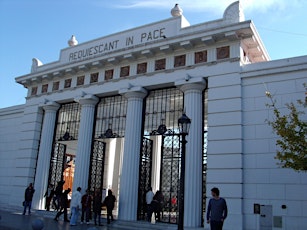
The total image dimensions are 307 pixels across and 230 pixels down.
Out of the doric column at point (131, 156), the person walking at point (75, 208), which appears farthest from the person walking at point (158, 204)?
the person walking at point (75, 208)

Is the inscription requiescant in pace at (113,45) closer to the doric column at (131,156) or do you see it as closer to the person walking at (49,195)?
the doric column at (131,156)

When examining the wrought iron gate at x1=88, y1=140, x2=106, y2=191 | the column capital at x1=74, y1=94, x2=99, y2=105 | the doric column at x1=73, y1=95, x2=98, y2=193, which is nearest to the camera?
the doric column at x1=73, y1=95, x2=98, y2=193

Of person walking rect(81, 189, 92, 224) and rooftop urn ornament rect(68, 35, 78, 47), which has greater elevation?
rooftop urn ornament rect(68, 35, 78, 47)

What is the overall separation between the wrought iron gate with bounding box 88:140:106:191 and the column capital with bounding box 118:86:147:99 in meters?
3.70

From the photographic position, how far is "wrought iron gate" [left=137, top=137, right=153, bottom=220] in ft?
50.4

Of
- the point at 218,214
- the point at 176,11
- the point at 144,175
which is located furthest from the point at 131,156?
the point at 218,214

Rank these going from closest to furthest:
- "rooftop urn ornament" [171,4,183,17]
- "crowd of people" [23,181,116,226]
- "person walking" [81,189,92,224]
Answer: "crowd of people" [23,181,116,226] → "person walking" [81,189,92,224] → "rooftop urn ornament" [171,4,183,17]

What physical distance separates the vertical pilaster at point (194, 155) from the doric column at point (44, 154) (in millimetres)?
8384

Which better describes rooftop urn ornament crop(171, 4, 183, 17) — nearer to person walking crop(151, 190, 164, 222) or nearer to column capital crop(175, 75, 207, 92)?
column capital crop(175, 75, 207, 92)

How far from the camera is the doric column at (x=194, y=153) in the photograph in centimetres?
1323

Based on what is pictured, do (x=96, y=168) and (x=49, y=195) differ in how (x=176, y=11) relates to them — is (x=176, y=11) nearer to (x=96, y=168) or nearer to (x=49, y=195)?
(x=96, y=168)

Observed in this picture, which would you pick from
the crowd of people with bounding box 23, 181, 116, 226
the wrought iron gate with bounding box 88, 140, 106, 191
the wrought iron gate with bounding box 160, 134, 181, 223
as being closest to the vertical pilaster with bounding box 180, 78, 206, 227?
the wrought iron gate with bounding box 160, 134, 181, 223

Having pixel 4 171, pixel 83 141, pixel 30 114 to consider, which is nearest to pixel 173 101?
pixel 83 141

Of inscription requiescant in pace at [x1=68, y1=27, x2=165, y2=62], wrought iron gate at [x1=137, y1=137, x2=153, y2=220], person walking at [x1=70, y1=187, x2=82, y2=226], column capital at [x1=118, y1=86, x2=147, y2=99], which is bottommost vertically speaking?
person walking at [x1=70, y1=187, x2=82, y2=226]
